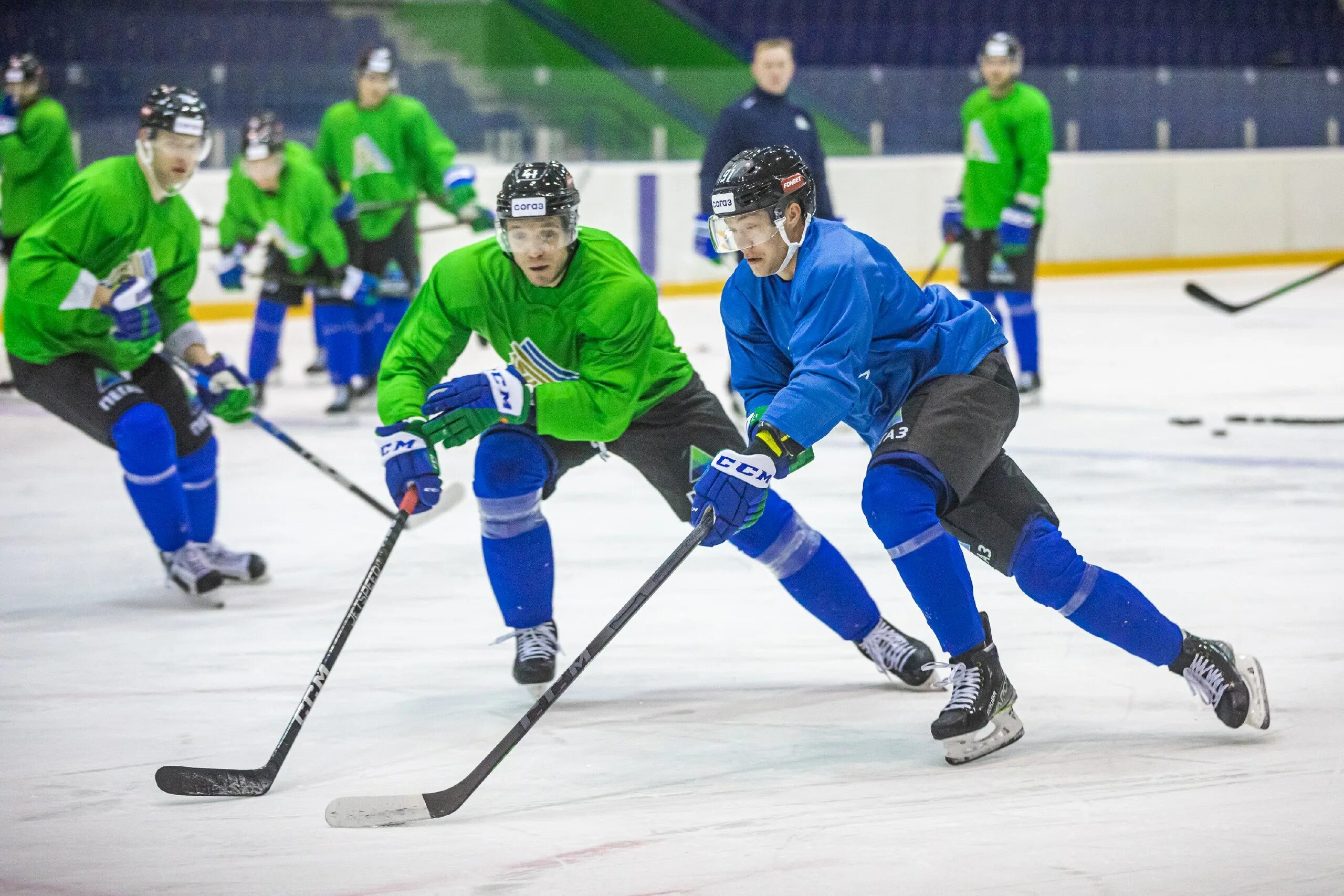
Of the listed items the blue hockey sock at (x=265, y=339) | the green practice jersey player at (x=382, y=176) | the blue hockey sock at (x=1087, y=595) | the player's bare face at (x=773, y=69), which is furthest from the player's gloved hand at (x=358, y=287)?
the blue hockey sock at (x=1087, y=595)

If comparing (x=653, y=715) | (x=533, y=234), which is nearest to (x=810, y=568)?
(x=653, y=715)

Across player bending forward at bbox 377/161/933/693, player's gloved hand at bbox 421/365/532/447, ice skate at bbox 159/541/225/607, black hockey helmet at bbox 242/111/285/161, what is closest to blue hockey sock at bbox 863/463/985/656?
player bending forward at bbox 377/161/933/693

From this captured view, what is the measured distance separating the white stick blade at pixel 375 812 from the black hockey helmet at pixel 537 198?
0.93 metres

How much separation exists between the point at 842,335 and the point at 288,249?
404 cm

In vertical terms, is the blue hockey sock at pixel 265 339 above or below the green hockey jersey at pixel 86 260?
below

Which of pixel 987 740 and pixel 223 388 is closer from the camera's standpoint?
pixel 987 740

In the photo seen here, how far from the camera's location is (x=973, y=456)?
2.57 meters

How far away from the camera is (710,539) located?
257cm

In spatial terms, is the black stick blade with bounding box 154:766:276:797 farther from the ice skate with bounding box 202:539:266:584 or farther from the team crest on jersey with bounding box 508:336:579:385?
the ice skate with bounding box 202:539:266:584

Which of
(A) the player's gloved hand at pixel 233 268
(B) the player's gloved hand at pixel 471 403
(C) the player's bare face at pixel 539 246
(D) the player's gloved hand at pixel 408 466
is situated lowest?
(A) the player's gloved hand at pixel 233 268

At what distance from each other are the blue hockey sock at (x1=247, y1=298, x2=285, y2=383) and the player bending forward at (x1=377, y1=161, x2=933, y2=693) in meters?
3.58

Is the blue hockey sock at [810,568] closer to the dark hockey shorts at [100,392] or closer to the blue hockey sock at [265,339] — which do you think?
the dark hockey shorts at [100,392]

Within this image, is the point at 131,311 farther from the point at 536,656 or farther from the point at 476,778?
the point at 476,778

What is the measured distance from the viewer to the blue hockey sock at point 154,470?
3.66 metres
